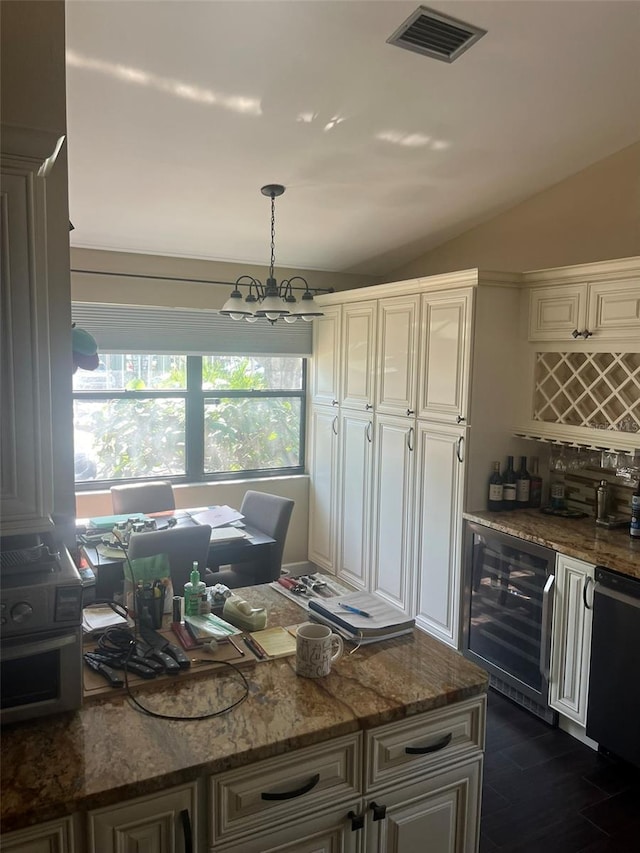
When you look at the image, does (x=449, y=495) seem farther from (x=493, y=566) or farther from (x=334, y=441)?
(x=334, y=441)

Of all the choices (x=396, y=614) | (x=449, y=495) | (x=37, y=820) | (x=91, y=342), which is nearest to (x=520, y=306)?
(x=449, y=495)

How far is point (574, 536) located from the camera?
3.06 m

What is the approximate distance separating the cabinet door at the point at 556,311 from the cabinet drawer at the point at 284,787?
2481mm

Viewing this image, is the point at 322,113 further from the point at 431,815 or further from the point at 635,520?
the point at 431,815

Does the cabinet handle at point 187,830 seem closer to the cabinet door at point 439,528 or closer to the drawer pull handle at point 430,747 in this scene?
the drawer pull handle at point 430,747

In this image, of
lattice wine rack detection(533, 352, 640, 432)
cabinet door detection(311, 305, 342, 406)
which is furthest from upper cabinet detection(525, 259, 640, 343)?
cabinet door detection(311, 305, 342, 406)

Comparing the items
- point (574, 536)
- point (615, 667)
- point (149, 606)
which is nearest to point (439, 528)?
point (574, 536)

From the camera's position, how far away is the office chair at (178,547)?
288 cm

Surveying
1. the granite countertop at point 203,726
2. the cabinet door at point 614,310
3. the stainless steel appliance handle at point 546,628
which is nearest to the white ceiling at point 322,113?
the cabinet door at point 614,310

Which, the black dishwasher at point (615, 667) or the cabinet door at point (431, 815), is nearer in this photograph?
the cabinet door at point (431, 815)

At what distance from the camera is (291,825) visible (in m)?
1.45

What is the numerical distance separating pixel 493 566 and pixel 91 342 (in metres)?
2.45

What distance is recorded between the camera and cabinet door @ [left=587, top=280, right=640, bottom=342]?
9.61 ft

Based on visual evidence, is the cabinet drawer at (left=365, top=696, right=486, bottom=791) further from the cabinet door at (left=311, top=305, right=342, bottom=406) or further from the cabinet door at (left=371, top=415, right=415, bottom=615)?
the cabinet door at (left=311, top=305, right=342, bottom=406)
